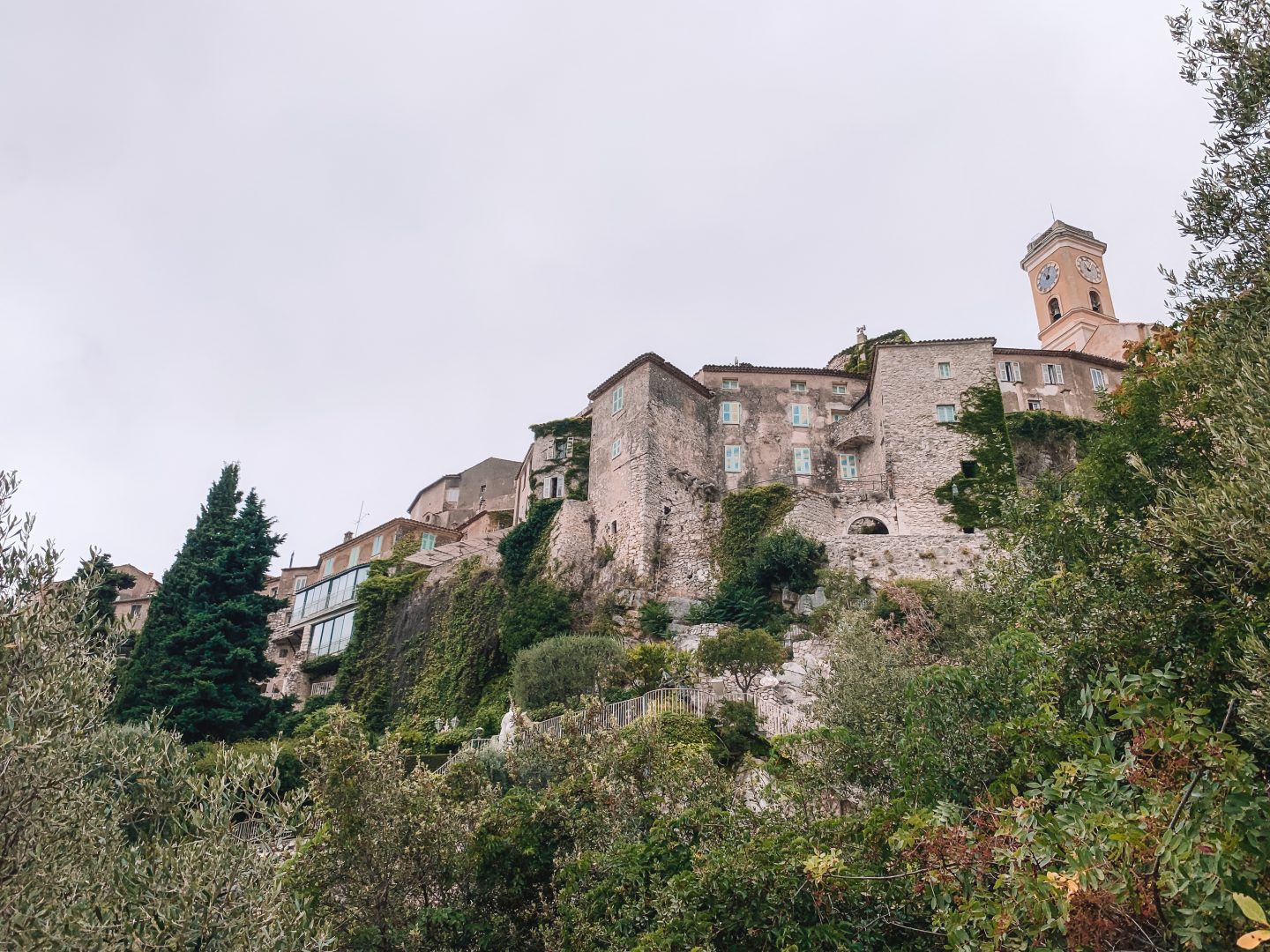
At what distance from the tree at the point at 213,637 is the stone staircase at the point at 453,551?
37.0 ft

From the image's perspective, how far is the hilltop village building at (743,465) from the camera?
124ft

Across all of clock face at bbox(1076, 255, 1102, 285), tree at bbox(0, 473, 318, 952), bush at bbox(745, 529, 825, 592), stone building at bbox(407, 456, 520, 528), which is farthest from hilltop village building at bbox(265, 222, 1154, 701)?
tree at bbox(0, 473, 318, 952)

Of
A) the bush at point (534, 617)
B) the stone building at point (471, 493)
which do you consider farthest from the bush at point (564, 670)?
the stone building at point (471, 493)

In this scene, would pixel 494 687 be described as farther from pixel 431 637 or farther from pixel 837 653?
pixel 837 653

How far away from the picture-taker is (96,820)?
9.18 m

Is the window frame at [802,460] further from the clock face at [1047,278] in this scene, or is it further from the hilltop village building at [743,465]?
the clock face at [1047,278]

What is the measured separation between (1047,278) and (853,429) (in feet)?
109

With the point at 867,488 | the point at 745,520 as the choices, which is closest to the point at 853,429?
the point at 867,488

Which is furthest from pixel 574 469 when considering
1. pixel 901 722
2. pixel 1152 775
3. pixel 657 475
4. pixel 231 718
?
pixel 1152 775

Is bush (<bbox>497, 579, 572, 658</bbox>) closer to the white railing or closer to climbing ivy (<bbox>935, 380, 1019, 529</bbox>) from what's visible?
the white railing

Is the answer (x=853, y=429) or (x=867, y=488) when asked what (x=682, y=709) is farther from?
(x=853, y=429)

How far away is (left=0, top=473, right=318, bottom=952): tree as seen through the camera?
26.2 feet

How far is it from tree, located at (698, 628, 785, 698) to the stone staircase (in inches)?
798

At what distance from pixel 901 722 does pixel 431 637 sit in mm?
28598
